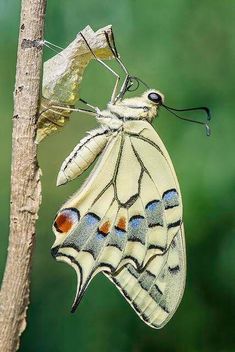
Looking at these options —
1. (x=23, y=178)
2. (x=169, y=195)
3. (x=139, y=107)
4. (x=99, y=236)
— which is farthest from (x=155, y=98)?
(x=23, y=178)

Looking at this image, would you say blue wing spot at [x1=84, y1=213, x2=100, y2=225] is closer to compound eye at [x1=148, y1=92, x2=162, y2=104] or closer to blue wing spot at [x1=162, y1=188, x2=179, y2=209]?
blue wing spot at [x1=162, y1=188, x2=179, y2=209]

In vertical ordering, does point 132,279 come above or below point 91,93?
below

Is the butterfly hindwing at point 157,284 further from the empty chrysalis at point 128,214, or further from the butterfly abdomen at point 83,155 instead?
the butterfly abdomen at point 83,155

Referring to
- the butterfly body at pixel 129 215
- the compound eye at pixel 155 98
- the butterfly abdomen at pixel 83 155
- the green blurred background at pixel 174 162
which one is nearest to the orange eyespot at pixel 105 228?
the butterfly body at pixel 129 215

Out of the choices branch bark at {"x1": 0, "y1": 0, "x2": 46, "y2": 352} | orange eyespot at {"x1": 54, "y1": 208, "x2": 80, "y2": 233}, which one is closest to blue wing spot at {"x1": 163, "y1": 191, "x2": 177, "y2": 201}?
orange eyespot at {"x1": 54, "y1": 208, "x2": 80, "y2": 233}

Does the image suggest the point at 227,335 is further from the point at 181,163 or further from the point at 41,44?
the point at 41,44

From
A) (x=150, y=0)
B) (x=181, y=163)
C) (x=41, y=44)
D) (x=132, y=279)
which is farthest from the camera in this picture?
(x=150, y=0)

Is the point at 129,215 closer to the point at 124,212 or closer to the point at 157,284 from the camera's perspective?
the point at 124,212

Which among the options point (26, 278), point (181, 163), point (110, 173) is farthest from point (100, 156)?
point (181, 163)
